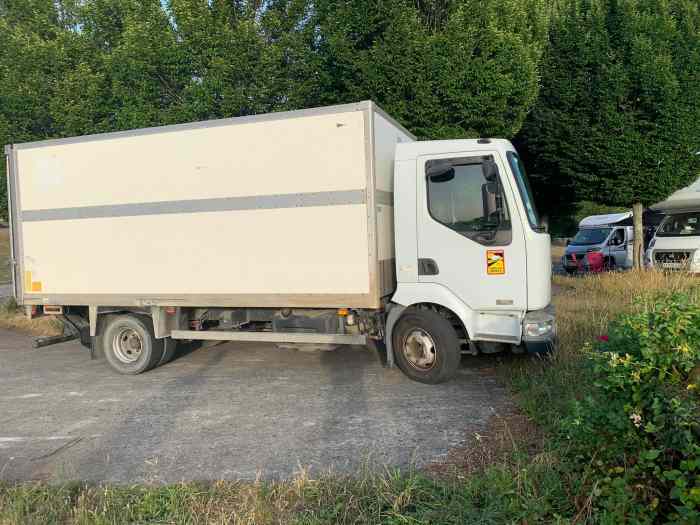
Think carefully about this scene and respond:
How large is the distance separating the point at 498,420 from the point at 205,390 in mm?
3401

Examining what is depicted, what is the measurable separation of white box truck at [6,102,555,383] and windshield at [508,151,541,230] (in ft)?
0.12

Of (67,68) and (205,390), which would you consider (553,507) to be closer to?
(205,390)

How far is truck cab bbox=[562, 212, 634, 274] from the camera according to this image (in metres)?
18.6

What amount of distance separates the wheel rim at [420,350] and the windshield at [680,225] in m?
10.8

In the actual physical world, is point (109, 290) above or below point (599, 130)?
below

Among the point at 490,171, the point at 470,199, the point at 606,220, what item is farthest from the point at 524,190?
the point at 606,220

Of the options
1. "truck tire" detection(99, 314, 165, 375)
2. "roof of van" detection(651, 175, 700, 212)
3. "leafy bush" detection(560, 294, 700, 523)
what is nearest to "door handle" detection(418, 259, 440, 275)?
"leafy bush" detection(560, 294, 700, 523)

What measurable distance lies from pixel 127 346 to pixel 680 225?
1338cm

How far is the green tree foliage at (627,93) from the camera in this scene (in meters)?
12.3

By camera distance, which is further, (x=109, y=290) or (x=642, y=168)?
(x=642, y=168)

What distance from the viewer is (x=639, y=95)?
12664 mm

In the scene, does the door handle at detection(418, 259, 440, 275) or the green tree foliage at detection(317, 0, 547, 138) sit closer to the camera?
the door handle at detection(418, 259, 440, 275)

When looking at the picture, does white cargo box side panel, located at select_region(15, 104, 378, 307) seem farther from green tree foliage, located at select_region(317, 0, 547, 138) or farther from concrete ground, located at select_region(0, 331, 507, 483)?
green tree foliage, located at select_region(317, 0, 547, 138)

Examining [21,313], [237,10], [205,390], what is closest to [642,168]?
[237,10]
